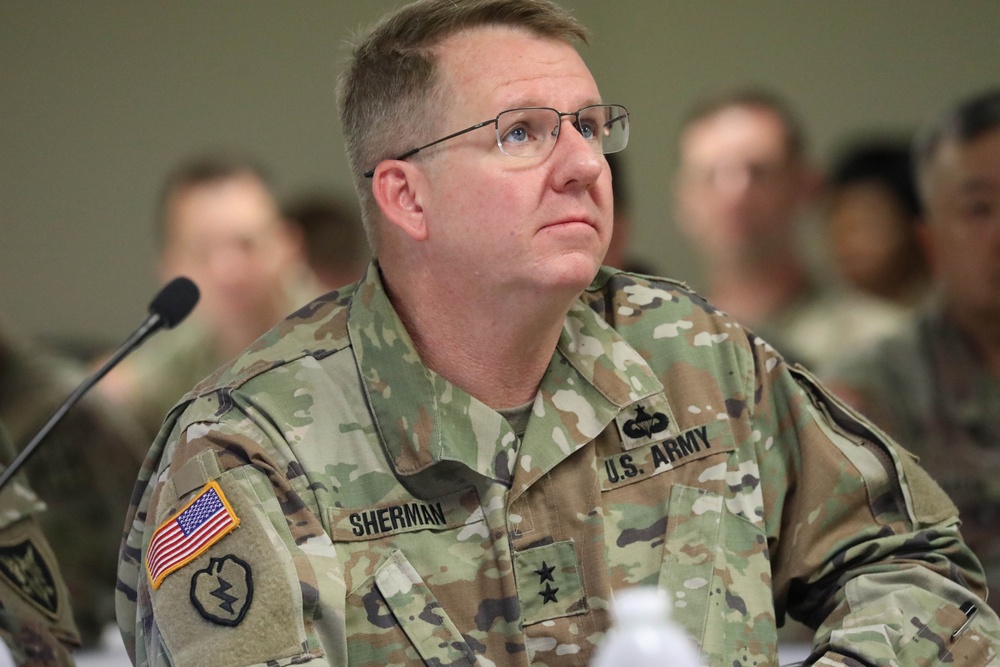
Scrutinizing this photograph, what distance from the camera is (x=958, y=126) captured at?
4.29 meters

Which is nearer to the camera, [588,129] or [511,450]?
[511,450]

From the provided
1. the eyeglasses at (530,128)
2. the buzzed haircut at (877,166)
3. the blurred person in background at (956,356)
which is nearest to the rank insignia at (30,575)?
the eyeglasses at (530,128)

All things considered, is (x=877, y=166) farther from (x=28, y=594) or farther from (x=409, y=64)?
(x=28, y=594)

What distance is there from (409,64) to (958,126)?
2910 millimetres

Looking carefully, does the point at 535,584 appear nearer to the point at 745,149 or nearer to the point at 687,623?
the point at 687,623

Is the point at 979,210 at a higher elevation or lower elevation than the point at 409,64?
lower

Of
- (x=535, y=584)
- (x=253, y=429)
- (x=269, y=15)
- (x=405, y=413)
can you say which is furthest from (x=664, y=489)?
(x=269, y=15)

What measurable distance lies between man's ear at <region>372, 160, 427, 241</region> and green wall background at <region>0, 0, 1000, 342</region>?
3119 millimetres

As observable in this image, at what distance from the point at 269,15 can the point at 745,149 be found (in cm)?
208

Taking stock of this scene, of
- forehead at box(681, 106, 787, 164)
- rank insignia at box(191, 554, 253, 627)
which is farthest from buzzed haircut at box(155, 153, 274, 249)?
rank insignia at box(191, 554, 253, 627)

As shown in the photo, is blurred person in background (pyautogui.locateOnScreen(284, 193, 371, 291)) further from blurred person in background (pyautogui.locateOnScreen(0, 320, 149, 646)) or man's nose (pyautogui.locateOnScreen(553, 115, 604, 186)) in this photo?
man's nose (pyautogui.locateOnScreen(553, 115, 604, 186))

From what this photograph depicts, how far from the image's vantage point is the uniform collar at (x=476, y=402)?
172 cm

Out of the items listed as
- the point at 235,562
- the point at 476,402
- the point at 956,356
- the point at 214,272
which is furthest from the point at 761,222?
the point at 235,562

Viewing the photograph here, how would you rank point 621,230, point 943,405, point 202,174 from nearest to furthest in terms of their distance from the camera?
point 943,405 → point 621,230 → point 202,174
